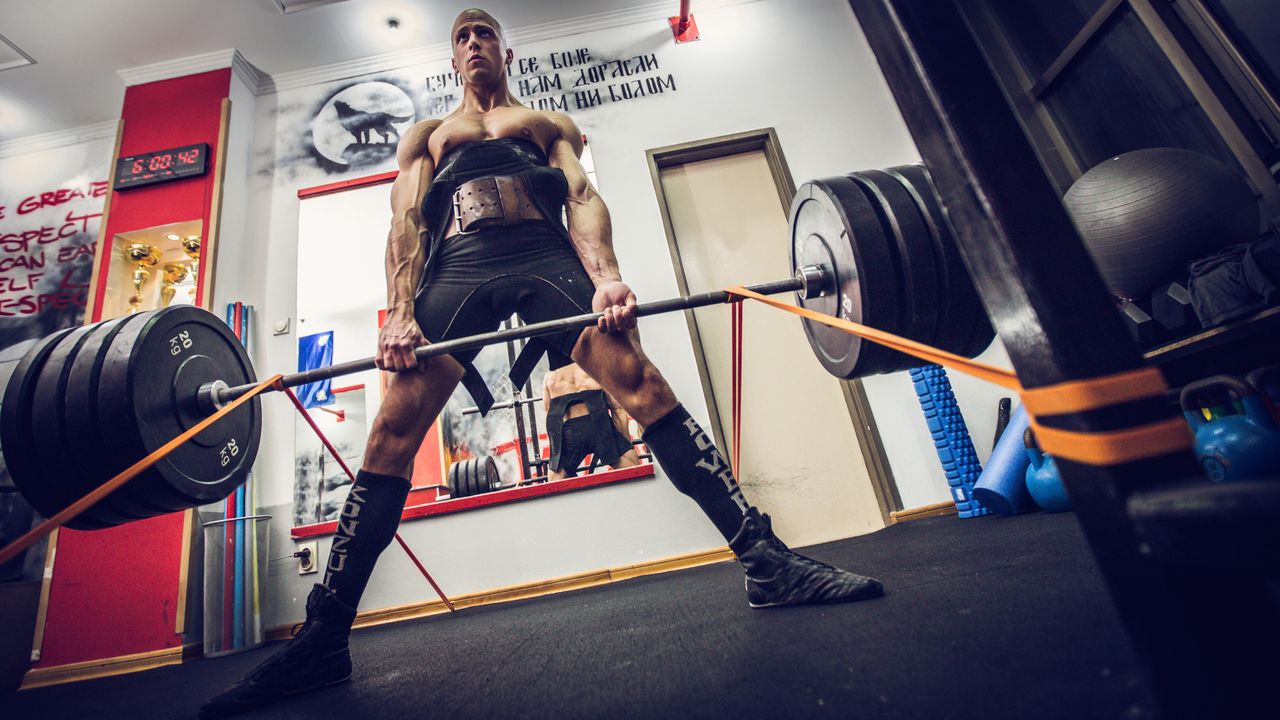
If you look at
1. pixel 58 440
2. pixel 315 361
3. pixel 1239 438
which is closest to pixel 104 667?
pixel 315 361

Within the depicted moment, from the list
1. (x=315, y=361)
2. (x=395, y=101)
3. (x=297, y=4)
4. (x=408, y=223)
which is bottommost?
(x=408, y=223)

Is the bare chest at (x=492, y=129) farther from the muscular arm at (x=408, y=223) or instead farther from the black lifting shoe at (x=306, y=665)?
the black lifting shoe at (x=306, y=665)

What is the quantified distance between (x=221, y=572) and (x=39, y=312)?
226 cm

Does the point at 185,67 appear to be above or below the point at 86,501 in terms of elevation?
above

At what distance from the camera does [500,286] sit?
4.74 ft

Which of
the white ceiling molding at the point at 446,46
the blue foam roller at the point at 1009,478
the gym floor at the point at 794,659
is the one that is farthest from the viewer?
the white ceiling molding at the point at 446,46

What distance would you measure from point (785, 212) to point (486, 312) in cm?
219

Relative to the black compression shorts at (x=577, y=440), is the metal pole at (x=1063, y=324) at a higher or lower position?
lower

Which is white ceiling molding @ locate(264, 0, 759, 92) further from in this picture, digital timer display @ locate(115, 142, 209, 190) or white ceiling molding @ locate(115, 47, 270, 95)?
digital timer display @ locate(115, 142, 209, 190)

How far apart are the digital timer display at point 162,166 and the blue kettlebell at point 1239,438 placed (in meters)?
4.54

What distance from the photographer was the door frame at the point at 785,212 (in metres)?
2.66

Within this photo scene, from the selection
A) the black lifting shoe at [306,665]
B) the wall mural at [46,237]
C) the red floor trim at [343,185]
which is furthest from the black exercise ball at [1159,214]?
the wall mural at [46,237]

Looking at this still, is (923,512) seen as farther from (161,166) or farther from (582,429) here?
(161,166)

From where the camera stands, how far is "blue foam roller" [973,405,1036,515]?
2.11 meters
